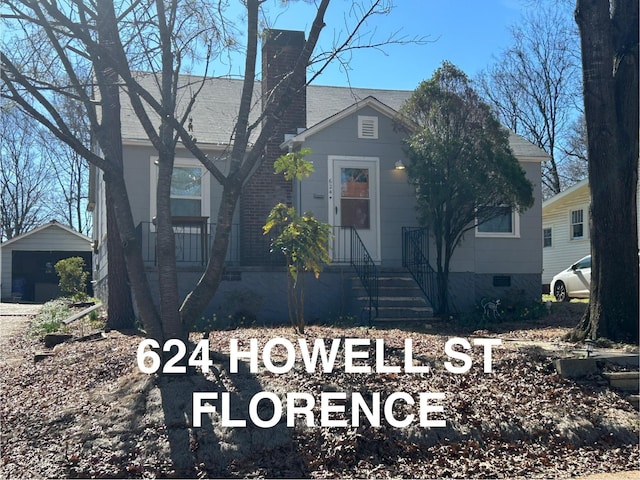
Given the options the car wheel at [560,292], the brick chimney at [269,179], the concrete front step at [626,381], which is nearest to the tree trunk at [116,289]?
the brick chimney at [269,179]

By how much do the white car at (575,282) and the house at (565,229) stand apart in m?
3.92

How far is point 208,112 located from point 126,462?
1045 centimetres

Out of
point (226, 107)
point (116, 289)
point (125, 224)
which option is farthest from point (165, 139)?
point (226, 107)

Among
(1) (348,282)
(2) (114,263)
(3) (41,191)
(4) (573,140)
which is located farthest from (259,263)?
(3) (41,191)

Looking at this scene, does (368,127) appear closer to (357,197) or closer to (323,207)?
(357,197)

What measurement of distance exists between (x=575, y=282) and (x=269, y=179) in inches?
389

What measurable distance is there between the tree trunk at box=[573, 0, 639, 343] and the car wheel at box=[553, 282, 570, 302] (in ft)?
36.0

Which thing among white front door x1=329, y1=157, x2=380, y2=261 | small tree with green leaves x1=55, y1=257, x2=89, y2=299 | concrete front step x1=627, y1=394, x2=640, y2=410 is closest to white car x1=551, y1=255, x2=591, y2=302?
white front door x1=329, y1=157, x2=380, y2=261

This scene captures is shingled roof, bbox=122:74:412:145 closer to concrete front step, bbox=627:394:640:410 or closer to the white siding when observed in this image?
concrete front step, bbox=627:394:640:410

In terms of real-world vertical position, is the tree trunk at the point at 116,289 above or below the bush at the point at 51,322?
above

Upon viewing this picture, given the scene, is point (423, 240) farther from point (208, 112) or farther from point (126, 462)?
point (126, 462)

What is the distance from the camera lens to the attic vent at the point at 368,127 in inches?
518

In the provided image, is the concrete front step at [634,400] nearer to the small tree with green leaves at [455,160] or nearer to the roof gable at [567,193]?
the small tree with green leaves at [455,160]

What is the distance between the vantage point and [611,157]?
8.43m
